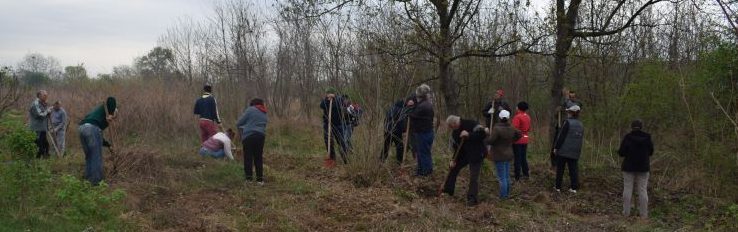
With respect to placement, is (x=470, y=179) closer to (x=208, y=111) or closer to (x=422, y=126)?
(x=422, y=126)

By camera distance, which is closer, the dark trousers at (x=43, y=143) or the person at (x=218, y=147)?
the person at (x=218, y=147)

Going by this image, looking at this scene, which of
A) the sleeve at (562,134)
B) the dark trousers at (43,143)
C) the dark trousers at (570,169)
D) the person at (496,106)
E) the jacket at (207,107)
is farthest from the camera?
the person at (496,106)

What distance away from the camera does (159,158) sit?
9938 mm

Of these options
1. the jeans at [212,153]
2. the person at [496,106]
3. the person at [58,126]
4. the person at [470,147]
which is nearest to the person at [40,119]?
the person at [58,126]

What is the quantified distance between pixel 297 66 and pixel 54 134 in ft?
35.6

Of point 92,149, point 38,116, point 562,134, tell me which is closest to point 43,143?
point 38,116

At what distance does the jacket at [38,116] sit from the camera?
11.0m

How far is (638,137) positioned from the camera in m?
8.27

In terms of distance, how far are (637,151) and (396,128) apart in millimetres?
3887

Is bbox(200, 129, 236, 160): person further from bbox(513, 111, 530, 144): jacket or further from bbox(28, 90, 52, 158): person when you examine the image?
bbox(513, 111, 530, 144): jacket

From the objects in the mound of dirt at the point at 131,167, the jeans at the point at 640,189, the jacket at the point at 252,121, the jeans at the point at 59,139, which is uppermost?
the jacket at the point at 252,121

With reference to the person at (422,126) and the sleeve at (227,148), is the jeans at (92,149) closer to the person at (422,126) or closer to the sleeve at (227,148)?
the sleeve at (227,148)

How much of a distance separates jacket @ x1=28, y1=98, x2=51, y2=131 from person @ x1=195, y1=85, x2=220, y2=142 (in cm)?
273

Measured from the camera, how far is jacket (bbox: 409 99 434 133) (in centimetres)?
965
